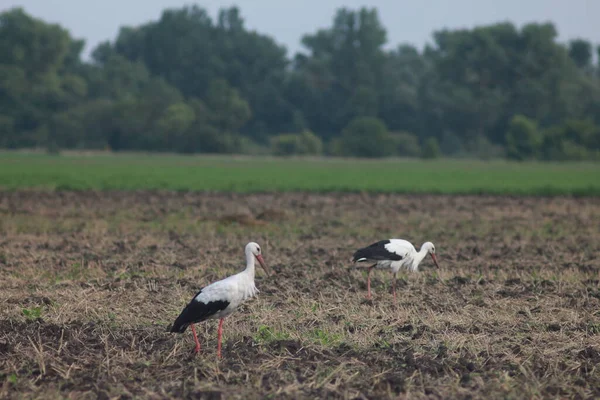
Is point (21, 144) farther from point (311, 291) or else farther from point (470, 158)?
point (311, 291)

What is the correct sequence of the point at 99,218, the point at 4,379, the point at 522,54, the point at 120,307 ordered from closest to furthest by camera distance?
1. the point at 4,379
2. the point at 120,307
3. the point at 99,218
4. the point at 522,54

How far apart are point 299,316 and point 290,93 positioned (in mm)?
93199

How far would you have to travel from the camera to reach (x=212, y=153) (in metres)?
87.4

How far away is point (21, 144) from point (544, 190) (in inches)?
2548

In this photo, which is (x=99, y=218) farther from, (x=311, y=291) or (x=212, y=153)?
(x=212, y=153)

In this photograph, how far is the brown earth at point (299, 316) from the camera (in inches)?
304

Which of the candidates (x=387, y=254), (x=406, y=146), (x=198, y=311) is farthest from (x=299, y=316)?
(x=406, y=146)

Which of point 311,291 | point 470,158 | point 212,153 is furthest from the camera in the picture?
point 470,158

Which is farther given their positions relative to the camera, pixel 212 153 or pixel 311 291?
pixel 212 153

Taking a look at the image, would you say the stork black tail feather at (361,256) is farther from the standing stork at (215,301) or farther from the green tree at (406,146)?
the green tree at (406,146)

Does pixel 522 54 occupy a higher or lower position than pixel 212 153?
higher

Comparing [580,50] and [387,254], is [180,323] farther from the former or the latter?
[580,50]

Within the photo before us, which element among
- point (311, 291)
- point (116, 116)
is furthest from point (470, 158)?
point (311, 291)

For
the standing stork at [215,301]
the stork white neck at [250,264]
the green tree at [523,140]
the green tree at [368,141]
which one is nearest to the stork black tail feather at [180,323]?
the standing stork at [215,301]
